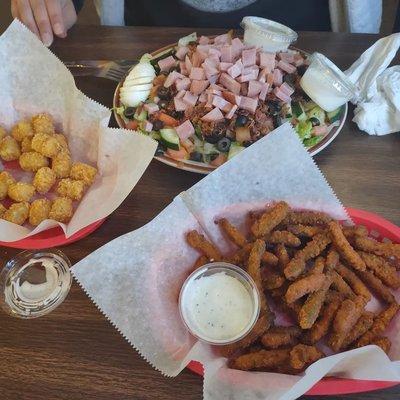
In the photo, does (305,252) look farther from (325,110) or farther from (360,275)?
(325,110)

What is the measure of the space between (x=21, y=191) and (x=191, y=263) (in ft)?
1.88

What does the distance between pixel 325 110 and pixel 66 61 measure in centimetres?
102

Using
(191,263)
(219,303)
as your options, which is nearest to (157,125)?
(191,263)

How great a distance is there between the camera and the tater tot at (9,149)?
4.92 ft

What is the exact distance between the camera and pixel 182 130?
1.48 m

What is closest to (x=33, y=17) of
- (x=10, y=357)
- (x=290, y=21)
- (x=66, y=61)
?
(x=66, y=61)

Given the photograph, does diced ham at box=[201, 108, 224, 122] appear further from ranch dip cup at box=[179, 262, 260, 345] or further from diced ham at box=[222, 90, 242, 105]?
ranch dip cup at box=[179, 262, 260, 345]

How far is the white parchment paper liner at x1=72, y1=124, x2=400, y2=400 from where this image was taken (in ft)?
2.97

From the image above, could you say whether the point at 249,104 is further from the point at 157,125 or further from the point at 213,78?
the point at 157,125

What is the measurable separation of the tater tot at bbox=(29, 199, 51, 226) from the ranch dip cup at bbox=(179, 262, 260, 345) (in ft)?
1.62

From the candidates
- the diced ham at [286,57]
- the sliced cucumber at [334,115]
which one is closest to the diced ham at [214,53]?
the diced ham at [286,57]

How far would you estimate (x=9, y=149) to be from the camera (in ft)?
4.93

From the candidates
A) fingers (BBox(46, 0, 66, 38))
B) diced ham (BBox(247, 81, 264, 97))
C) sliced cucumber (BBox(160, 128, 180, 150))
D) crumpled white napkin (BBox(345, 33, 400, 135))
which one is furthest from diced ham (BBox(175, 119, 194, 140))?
fingers (BBox(46, 0, 66, 38))

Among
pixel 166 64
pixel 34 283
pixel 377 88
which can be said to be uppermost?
pixel 166 64
